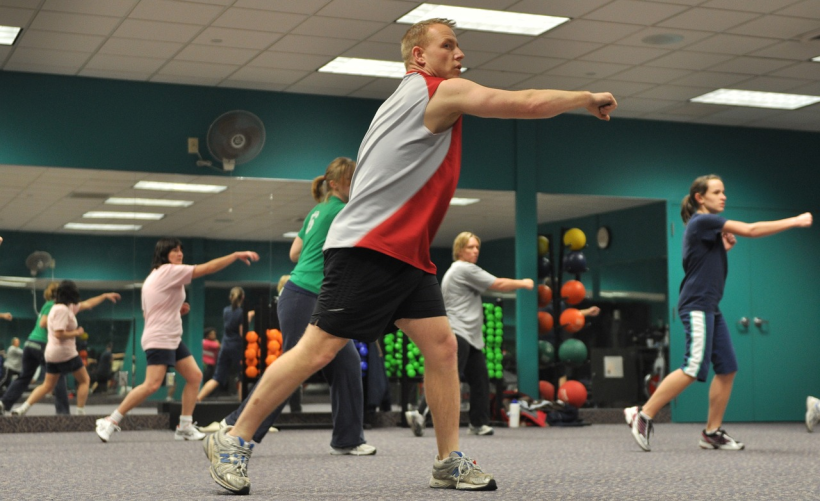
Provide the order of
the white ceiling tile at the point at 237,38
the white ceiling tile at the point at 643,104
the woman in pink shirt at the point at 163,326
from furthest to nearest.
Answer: the white ceiling tile at the point at 643,104 < the white ceiling tile at the point at 237,38 < the woman in pink shirt at the point at 163,326

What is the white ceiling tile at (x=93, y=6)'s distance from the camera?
6.93m

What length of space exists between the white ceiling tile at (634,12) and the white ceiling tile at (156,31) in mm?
2951

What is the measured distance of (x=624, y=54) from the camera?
8.27m

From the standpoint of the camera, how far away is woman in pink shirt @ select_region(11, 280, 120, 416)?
27.6 ft

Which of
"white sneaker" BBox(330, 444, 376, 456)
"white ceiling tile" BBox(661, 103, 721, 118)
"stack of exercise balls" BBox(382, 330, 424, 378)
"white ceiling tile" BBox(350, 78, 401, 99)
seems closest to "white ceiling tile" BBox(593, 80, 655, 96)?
"white ceiling tile" BBox(661, 103, 721, 118)

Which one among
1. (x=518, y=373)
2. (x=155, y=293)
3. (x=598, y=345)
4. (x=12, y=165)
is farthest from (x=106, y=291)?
(x=598, y=345)

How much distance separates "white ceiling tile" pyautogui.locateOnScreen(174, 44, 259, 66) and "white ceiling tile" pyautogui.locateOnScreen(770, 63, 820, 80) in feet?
14.9

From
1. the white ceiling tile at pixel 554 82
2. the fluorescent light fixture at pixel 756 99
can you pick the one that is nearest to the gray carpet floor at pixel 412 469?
the white ceiling tile at pixel 554 82

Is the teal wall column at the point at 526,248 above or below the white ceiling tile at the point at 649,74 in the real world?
below

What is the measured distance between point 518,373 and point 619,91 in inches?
113

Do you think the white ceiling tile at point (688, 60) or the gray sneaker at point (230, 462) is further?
the white ceiling tile at point (688, 60)

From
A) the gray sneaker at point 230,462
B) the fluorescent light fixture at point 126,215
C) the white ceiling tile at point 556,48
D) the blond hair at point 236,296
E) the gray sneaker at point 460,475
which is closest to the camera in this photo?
the gray sneaker at point 230,462

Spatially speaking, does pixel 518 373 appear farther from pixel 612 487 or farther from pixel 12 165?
pixel 612 487

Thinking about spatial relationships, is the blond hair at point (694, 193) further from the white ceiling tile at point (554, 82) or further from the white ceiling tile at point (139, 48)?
the white ceiling tile at point (139, 48)
